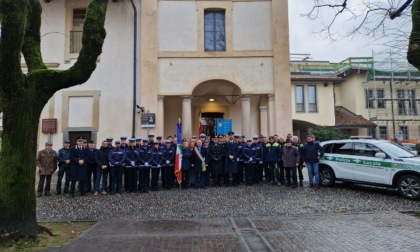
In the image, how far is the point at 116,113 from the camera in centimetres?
1733

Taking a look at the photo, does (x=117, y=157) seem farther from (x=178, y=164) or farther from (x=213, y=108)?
(x=213, y=108)

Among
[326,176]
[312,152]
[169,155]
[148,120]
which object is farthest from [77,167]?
[326,176]

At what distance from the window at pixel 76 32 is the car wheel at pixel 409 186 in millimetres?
15775

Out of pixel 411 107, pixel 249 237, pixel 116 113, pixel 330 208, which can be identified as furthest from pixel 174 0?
pixel 411 107

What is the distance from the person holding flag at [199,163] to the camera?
42.9ft

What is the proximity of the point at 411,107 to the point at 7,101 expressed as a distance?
3593 centimetres

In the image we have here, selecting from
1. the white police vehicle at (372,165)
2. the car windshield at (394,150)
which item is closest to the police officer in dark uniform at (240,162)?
the white police vehicle at (372,165)

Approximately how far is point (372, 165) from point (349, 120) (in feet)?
73.1

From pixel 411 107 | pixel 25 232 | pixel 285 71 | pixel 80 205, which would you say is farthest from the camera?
pixel 411 107

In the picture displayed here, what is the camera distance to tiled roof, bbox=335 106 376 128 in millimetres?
31125

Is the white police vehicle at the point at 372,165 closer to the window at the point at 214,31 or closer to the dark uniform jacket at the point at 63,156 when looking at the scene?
the window at the point at 214,31

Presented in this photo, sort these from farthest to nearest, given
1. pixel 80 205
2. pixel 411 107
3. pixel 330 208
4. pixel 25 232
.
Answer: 1. pixel 411 107
2. pixel 80 205
3. pixel 330 208
4. pixel 25 232

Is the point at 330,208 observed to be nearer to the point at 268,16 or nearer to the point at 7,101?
the point at 7,101

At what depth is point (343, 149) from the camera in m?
12.5
